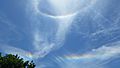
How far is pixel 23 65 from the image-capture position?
221ft

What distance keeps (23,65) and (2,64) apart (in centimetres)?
406

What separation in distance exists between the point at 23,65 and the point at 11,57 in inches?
105

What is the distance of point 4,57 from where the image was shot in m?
67.1

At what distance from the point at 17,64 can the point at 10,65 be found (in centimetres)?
135

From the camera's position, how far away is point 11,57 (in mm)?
67062

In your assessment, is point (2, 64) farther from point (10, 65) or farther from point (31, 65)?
point (31, 65)

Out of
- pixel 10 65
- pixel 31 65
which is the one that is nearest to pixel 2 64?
pixel 10 65

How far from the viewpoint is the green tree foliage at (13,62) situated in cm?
6562

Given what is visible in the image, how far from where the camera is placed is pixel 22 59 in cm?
6769

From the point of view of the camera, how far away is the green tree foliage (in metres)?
65.6

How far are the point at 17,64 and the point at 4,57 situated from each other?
2.81 metres

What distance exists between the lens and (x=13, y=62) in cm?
6600

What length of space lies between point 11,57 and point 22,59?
2098 millimetres
